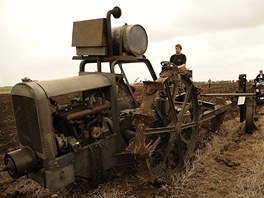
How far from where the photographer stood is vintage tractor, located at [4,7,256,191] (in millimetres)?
3820

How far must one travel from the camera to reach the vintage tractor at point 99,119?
382cm

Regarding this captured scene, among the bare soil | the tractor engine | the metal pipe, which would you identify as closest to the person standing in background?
the bare soil

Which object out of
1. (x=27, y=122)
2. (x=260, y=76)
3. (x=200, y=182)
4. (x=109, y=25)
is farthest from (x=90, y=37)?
(x=260, y=76)

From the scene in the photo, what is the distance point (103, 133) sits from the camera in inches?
173

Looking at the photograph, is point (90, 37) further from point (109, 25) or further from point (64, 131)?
point (64, 131)

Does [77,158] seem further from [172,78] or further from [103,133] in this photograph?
[172,78]

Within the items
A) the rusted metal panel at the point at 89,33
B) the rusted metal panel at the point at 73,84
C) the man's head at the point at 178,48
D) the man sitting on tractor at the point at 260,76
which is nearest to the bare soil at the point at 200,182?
the rusted metal panel at the point at 73,84

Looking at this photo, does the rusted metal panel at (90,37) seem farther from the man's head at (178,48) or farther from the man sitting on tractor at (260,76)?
the man sitting on tractor at (260,76)

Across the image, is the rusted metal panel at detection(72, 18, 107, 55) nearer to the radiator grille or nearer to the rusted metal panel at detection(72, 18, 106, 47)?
the rusted metal panel at detection(72, 18, 106, 47)

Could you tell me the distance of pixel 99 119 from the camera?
442 cm

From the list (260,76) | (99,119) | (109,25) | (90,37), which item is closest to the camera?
(99,119)

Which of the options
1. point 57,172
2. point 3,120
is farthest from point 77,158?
point 3,120

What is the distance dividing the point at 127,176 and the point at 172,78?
173 centimetres

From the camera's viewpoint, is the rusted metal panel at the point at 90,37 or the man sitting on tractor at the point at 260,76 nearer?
the rusted metal panel at the point at 90,37
